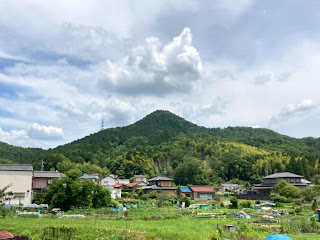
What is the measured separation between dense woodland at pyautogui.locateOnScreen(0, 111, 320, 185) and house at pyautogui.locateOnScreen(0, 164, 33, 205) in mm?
34543

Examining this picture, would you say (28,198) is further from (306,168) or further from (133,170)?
(306,168)

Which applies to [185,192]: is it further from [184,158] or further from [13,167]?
[13,167]

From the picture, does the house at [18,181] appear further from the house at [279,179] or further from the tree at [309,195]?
the house at [279,179]

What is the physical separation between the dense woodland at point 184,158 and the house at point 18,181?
34.5 metres

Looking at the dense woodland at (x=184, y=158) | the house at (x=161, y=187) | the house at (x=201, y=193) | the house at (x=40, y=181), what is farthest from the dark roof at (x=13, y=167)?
the dense woodland at (x=184, y=158)

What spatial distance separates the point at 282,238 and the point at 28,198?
2853cm

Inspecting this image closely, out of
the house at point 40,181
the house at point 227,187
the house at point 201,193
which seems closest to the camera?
the house at point 40,181

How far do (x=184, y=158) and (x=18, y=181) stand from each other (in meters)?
43.5

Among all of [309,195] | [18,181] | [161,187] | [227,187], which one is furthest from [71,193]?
[227,187]

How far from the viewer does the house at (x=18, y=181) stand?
32.9 meters

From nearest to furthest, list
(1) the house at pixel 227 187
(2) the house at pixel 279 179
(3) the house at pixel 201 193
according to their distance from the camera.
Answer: (3) the house at pixel 201 193 < (2) the house at pixel 279 179 < (1) the house at pixel 227 187

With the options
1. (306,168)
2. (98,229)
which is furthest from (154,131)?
(98,229)

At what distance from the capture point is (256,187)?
52719 mm

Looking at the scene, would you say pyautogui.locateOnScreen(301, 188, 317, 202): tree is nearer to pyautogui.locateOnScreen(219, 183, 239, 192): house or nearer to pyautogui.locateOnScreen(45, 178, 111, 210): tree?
pyautogui.locateOnScreen(219, 183, 239, 192): house
